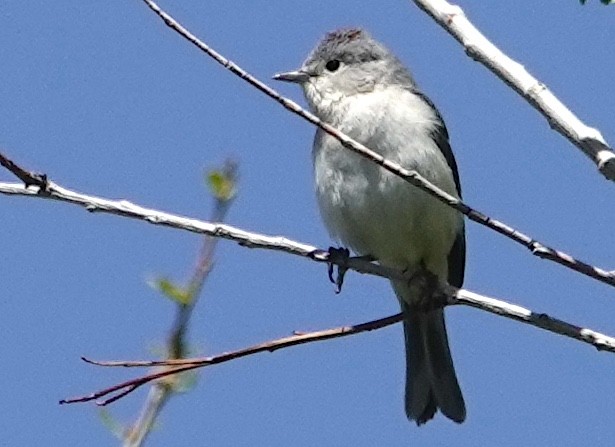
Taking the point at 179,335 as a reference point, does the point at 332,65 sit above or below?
above

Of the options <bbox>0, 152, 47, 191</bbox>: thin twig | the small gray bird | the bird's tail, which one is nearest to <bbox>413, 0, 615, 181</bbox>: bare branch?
<bbox>0, 152, 47, 191</bbox>: thin twig

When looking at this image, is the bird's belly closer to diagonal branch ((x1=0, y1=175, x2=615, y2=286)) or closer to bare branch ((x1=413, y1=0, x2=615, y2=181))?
diagonal branch ((x1=0, y1=175, x2=615, y2=286))

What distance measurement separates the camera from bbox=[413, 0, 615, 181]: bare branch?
3.02 metres

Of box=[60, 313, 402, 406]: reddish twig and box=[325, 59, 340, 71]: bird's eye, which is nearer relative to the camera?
box=[60, 313, 402, 406]: reddish twig

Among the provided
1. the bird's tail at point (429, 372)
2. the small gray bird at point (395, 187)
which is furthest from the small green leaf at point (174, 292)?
the bird's tail at point (429, 372)

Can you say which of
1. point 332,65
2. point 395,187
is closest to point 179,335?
point 395,187

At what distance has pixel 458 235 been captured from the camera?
6.34 meters

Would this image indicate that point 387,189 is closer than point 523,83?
No

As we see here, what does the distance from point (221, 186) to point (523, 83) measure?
33.1 inches

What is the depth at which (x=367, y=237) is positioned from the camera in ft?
19.5

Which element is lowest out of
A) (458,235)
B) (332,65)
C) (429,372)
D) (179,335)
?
(179,335)

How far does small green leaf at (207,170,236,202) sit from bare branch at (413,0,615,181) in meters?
0.80

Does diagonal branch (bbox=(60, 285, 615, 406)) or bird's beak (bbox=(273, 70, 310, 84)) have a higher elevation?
bird's beak (bbox=(273, 70, 310, 84))

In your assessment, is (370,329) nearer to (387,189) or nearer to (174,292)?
(174,292)
